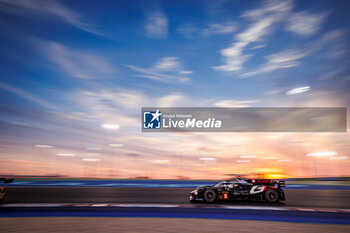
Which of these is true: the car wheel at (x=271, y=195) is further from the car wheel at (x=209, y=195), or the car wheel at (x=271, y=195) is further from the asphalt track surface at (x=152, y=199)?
the car wheel at (x=209, y=195)

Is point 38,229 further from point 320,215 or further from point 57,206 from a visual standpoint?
point 320,215

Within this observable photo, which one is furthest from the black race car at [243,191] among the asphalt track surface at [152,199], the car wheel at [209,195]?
the asphalt track surface at [152,199]

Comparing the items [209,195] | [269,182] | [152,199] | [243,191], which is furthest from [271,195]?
[152,199]

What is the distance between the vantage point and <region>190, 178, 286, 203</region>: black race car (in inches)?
358

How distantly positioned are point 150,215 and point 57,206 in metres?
3.46

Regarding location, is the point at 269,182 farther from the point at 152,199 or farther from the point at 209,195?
the point at 152,199

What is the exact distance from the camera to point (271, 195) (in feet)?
30.4

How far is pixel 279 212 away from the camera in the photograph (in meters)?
7.16

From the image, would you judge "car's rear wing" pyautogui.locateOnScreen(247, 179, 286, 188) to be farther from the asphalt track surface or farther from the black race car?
the asphalt track surface

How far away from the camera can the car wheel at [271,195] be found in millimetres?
9195

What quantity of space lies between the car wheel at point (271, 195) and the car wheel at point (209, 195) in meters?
2.21

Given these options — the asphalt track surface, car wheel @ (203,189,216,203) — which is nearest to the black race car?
car wheel @ (203,189,216,203)

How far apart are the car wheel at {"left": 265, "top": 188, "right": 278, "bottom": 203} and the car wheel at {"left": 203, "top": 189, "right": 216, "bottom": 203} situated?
2214mm

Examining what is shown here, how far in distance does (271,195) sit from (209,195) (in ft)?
8.45
